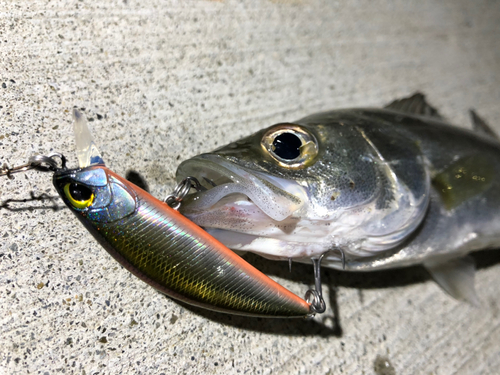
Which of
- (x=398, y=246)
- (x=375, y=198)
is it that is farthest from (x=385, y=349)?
(x=375, y=198)

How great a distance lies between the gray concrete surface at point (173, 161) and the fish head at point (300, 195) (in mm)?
358

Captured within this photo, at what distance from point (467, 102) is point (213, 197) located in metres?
2.20

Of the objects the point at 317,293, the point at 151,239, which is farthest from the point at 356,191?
the point at 151,239

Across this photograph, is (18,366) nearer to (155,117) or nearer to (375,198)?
(155,117)

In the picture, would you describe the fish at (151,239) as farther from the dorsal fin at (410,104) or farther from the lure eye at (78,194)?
the dorsal fin at (410,104)

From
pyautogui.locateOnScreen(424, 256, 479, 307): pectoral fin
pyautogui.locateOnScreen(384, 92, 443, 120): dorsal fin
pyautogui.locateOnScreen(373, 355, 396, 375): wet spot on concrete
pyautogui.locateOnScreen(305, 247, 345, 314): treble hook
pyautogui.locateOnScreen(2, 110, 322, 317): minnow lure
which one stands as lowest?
pyautogui.locateOnScreen(373, 355, 396, 375): wet spot on concrete

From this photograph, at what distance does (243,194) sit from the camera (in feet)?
3.50

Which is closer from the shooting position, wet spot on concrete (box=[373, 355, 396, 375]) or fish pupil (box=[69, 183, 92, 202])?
fish pupil (box=[69, 183, 92, 202])

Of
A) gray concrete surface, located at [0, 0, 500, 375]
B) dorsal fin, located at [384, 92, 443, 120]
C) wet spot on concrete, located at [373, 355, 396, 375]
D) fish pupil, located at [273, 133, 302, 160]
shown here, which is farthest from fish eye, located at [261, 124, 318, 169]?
wet spot on concrete, located at [373, 355, 396, 375]

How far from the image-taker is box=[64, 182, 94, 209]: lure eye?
90cm

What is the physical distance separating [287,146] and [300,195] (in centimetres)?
17

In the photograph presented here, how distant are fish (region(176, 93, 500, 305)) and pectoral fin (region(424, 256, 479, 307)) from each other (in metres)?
0.04

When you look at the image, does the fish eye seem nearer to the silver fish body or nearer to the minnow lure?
the silver fish body

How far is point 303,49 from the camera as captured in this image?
6.59ft
